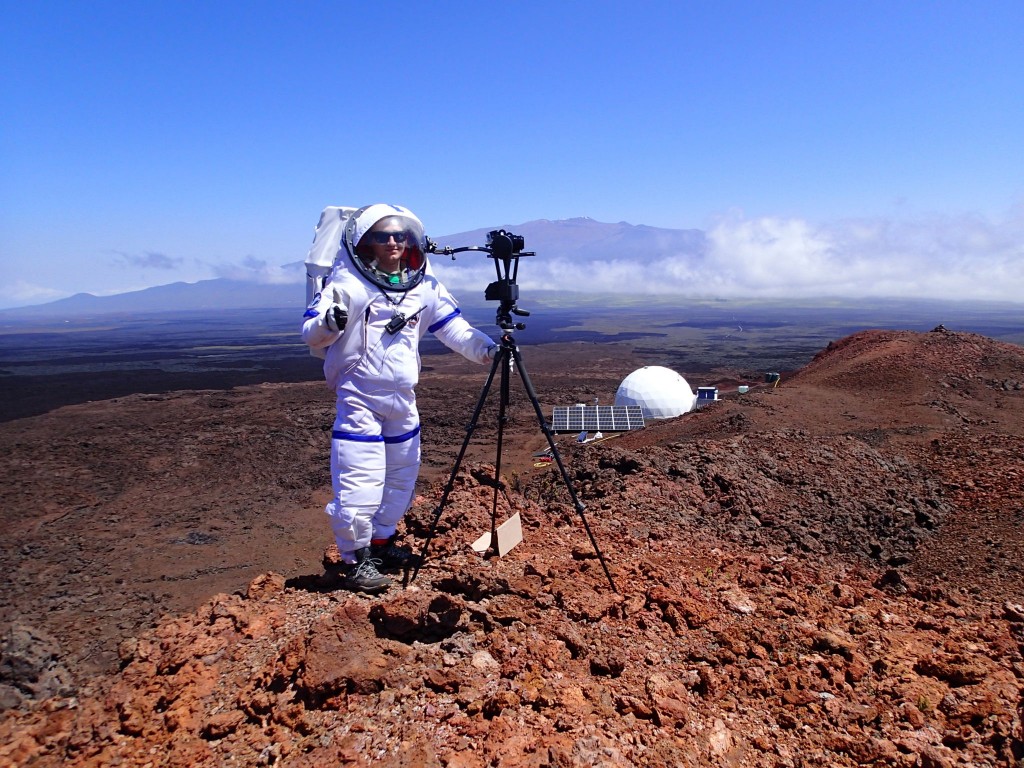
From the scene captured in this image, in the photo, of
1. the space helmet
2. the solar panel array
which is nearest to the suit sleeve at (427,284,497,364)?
the space helmet

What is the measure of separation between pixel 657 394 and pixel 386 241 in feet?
57.6

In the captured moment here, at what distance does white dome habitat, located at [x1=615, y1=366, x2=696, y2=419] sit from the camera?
20781mm

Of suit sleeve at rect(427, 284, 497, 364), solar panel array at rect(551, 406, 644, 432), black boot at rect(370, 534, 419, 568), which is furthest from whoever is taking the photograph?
solar panel array at rect(551, 406, 644, 432)

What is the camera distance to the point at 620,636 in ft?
12.0

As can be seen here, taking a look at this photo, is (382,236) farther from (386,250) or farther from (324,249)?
(324,249)

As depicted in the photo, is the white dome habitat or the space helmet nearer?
the space helmet

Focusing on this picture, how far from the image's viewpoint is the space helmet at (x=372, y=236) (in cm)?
461

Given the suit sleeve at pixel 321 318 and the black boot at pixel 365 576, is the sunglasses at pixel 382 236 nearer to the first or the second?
the suit sleeve at pixel 321 318

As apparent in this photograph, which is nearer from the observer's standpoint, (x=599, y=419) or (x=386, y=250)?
(x=386, y=250)

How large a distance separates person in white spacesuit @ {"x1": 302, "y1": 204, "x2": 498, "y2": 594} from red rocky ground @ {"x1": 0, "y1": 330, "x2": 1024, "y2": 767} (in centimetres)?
43

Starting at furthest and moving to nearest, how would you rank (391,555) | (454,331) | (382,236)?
(454,331) < (391,555) < (382,236)

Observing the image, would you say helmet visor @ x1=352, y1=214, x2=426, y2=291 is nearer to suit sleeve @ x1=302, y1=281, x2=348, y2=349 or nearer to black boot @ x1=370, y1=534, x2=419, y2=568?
suit sleeve @ x1=302, y1=281, x2=348, y2=349

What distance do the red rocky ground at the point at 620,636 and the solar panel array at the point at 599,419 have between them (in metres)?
9.02

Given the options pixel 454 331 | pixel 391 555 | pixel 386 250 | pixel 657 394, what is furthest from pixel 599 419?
pixel 386 250
